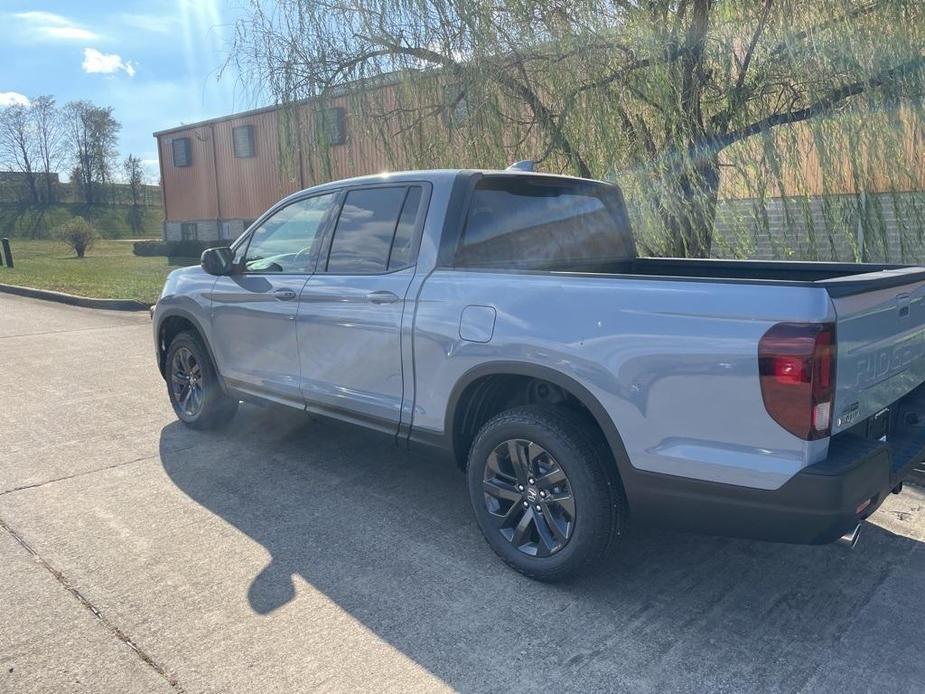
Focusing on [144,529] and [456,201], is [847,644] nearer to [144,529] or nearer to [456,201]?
[456,201]

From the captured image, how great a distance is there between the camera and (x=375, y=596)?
10.5ft

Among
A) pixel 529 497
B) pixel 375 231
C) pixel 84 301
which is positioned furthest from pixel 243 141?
pixel 529 497

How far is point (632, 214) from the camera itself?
22.6 feet

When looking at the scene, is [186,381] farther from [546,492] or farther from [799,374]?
[799,374]

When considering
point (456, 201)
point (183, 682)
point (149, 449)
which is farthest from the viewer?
point (149, 449)

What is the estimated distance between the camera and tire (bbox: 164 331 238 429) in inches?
213

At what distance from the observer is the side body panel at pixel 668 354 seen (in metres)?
2.57

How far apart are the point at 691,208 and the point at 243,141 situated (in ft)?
75.5

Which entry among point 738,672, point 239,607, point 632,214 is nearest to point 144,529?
point 239,607

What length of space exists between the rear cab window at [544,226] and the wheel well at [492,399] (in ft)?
2.05

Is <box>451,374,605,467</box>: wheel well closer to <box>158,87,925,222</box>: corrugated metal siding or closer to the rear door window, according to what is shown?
the rear door window

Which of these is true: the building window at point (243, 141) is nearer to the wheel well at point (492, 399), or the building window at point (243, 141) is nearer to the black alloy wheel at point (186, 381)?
the black alloy wheel at point (186, 381)

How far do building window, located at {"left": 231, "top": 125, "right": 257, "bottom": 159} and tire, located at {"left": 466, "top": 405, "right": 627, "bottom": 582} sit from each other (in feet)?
82.4

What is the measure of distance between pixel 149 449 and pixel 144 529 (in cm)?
144
